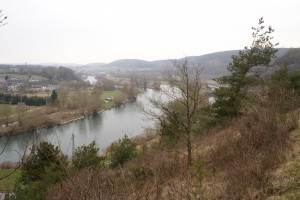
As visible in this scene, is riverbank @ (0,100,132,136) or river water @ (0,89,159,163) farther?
riverbank @ (0,100,132,136)

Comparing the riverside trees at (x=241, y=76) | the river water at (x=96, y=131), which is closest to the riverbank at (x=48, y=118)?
the river water at (x=96, y=131)

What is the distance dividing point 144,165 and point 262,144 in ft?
12.2

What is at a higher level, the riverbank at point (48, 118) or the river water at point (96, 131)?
the riverbank at point (48, 118)

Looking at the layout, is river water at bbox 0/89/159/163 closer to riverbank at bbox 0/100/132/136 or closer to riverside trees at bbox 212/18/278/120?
riverbank at bbox 0/100/132/136

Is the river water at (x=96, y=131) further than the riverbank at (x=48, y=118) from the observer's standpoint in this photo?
No

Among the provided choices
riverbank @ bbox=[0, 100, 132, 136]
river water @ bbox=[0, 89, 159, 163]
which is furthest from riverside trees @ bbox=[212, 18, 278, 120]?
riverbank @ bbox=[0, 100, 132, 136]

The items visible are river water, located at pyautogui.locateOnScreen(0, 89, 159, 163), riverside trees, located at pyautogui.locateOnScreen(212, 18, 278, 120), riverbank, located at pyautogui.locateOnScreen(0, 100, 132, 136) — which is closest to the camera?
riverside trees, located at pyautogui.locateOnScreen(212, 18, 278, 120)

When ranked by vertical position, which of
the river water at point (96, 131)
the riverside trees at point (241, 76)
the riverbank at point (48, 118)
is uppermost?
the riverside trees at point (241, 76)

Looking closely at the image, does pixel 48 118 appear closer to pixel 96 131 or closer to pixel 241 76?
pixel 96 131

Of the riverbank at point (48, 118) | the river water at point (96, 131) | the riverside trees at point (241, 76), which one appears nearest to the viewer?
the riverside trees at point (241, 76)

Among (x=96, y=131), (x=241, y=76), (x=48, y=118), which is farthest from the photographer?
(x=48, y=118)

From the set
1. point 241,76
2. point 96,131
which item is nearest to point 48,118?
point 96,131

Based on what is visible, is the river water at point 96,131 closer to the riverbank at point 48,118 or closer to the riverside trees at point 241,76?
the riverbank at point 48,118

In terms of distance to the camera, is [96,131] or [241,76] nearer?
[241,76]
